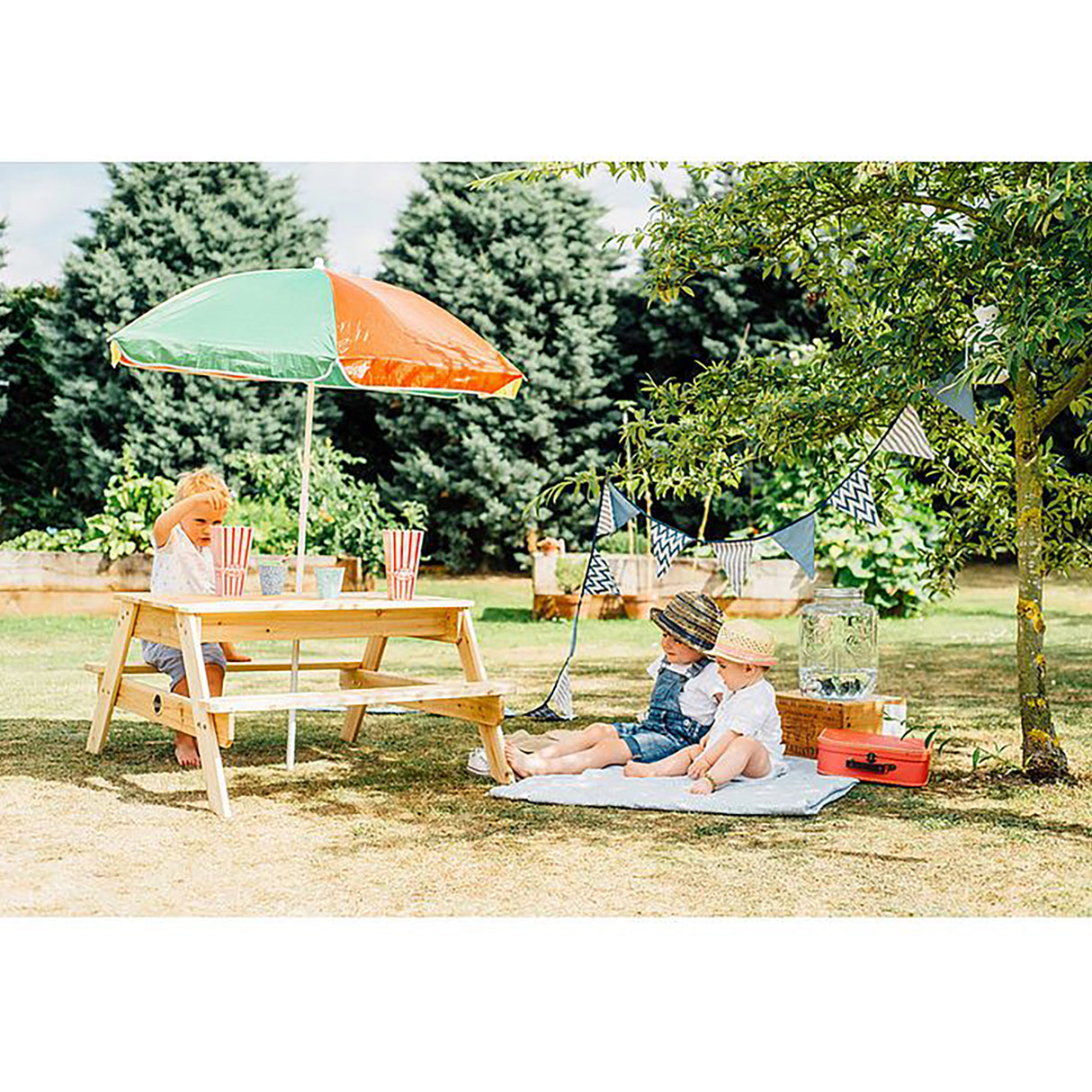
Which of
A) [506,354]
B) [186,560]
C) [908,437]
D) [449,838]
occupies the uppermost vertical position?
[506,354]

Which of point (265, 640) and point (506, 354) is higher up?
point (506, 354)

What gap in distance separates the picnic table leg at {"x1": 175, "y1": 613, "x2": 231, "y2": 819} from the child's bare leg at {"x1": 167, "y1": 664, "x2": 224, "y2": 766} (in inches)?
23.8

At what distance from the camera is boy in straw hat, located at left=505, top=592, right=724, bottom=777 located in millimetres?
4879

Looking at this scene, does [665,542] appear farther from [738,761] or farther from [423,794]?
[423,794]

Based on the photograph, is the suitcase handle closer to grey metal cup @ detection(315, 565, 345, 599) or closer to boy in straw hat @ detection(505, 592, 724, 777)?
boy in straw hat @ detection(505, 592, 724, 777)

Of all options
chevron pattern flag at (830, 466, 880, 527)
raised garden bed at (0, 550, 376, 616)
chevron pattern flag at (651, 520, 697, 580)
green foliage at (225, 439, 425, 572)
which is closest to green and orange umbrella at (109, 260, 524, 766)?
chevron pattern flag at (651, 520, 697, 580)

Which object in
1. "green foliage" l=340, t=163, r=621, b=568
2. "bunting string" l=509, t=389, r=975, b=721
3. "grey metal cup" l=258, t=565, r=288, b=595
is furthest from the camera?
"green foliage" l=340, t=163, r=621, b=568

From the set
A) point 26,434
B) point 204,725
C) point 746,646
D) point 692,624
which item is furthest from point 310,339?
point 26,434

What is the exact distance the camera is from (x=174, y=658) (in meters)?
5.15

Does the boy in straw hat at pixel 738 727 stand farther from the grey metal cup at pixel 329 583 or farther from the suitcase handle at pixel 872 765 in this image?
the grey metal cup at pixel 329 583

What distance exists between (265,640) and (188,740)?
62 cm

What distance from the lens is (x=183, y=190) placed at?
41.0 feet

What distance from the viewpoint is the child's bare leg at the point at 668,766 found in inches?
189
